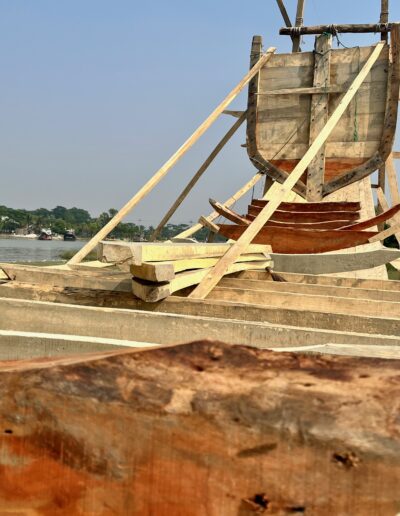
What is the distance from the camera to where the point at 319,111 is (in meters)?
11.2

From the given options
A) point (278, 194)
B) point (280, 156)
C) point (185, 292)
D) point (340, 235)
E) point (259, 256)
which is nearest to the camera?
point (185, 292)

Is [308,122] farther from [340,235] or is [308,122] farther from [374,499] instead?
[374,499]

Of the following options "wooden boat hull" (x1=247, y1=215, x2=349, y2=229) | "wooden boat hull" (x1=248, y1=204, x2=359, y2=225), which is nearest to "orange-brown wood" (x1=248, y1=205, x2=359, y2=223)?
"wooden boat hull" (x1=248, y1=204, x2=359, y2=225)

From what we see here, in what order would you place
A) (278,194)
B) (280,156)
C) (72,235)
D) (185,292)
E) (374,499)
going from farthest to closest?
1. (72,235)
2. (280,156)
3. (278,194)
4. (185,292)
5. (374,499)

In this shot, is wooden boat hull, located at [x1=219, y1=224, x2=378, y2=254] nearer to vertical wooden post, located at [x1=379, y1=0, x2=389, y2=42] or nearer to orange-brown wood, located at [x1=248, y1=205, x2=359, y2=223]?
orange-brown wood, located at [x1=248, y1=205, x2=359, y2=223]

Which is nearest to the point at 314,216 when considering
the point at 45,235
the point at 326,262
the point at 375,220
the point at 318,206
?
the point at 318,206

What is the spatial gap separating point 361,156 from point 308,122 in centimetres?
143

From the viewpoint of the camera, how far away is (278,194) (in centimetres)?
646

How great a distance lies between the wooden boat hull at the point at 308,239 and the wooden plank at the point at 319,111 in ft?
7.21

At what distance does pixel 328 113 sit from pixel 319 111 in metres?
0.20

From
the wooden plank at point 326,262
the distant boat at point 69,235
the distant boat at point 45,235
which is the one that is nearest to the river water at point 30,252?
the wooden plank at point 326,262

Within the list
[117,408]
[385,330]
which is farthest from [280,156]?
[117,408]

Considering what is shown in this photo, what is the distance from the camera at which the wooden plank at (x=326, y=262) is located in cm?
784

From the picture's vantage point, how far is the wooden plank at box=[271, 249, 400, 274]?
7.84 meters
